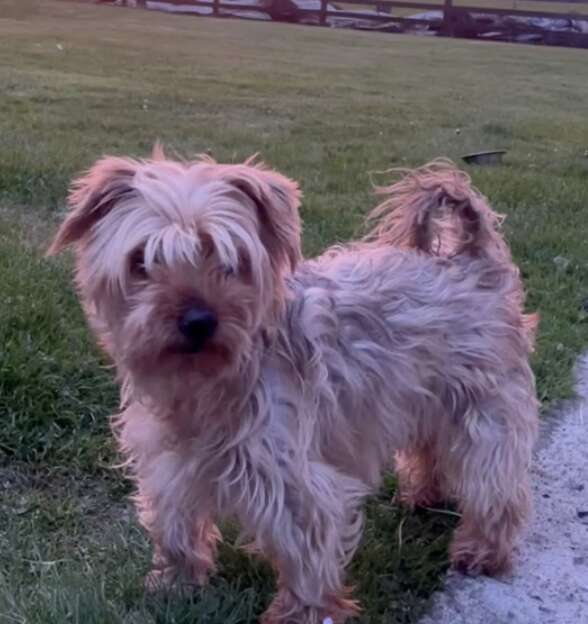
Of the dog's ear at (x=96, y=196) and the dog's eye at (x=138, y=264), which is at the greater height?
the dog's ear at (x=96, y=196)

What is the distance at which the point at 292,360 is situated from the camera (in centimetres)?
349

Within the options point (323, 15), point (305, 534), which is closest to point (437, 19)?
point (323, 15)

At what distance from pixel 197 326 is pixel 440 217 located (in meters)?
1.61

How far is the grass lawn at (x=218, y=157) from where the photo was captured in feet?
12.9

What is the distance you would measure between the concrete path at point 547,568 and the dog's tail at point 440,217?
1078 mm

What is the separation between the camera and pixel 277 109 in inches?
571

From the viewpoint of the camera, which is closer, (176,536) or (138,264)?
(138,264)

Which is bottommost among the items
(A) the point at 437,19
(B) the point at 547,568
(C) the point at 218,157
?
(A) the point at 437,19

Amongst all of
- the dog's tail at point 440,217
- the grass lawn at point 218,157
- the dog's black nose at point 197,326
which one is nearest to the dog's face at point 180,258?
the dog's black nose at point 197,326

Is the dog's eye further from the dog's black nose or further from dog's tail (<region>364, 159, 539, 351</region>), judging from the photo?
dog's tail (<region>364, 159, 539, 351</region>)

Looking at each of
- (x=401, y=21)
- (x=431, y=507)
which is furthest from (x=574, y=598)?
(x=401, y=21)

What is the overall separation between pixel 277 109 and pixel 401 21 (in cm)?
2147

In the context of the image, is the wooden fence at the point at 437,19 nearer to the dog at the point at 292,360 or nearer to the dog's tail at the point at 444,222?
the dog's tail at the point at 444,222

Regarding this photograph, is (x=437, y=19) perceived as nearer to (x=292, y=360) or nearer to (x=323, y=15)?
(x=323, y=15)
